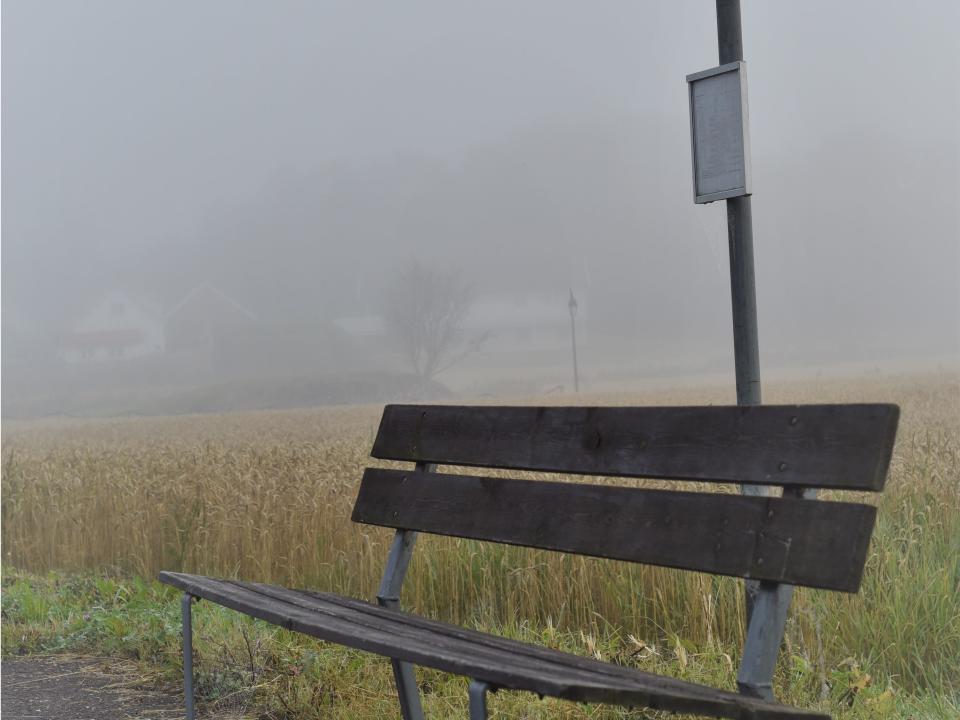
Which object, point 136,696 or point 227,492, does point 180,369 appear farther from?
point 136,696

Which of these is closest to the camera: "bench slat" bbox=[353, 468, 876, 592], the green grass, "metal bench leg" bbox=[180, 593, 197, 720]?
"bench slat" bbox=[353, 468, 876, 592]

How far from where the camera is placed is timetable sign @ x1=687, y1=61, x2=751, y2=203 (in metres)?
2.44

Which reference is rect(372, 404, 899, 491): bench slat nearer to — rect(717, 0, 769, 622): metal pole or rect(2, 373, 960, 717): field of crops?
rect(717, 0, 769, 622): metal pole

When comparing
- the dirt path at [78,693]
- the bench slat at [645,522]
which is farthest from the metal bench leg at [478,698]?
the dirt path at [78,693]

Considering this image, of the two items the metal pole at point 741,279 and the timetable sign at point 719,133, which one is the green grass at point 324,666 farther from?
the timetable sign at point 719,133

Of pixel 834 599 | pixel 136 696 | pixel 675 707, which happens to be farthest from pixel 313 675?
pixel 675 707

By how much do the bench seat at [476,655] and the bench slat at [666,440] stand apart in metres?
0.36

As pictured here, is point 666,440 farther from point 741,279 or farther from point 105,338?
point 105,338

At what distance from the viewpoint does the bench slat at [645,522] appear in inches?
63.6

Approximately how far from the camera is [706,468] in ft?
6.21

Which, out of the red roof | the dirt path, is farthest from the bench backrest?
the red roof

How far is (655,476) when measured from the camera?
1.97 metres

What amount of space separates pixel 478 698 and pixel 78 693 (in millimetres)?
2372

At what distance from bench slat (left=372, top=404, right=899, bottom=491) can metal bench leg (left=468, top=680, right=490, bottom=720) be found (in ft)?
1.97
